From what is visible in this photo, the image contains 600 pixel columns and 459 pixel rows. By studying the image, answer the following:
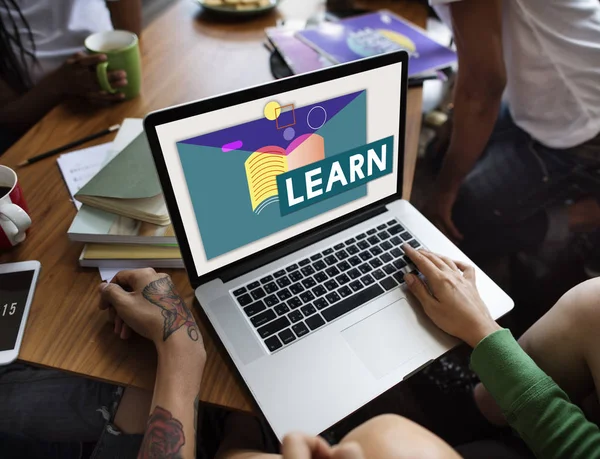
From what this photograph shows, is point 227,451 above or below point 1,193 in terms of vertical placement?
below

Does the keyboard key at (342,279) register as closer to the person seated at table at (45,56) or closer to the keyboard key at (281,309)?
the keyboard key at (281,309)

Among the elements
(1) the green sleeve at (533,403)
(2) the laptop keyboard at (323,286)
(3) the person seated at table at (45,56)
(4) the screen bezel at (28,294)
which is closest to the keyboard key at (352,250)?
(2) the laptop keyboard at (323,286)

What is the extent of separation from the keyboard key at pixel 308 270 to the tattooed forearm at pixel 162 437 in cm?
28

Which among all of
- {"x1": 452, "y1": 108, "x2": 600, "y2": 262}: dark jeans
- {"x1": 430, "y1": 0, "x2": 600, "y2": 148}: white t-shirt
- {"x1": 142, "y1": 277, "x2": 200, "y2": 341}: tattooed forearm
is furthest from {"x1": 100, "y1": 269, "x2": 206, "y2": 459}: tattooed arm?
{"x1": 452, "y1": 108, "x2": 600, "y2": 262}: dark jeans

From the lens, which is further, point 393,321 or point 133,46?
point 133,46

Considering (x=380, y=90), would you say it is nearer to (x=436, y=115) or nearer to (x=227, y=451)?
(x=227, y=451)

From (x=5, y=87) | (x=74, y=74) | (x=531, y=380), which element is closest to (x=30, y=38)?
(x=5, y=87)

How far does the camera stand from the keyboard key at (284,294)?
0.67 metres

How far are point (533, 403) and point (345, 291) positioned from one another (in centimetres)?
29

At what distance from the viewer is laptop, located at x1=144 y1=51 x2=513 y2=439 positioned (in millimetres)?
585

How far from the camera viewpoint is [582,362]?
2.35ft

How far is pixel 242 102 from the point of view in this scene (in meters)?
0.60

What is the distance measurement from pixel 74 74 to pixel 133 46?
0.15 m

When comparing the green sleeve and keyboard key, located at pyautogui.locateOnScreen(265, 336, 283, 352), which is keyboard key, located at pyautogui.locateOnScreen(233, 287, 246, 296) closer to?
keyboard key, located at pyautogui.locateOnScreen(265, 336, 283, 352)
